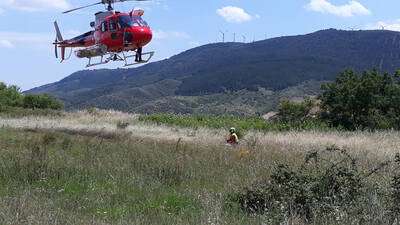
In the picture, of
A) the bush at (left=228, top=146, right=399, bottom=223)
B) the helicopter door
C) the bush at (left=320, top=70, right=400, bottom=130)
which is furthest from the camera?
the bush at (left=320, top=70, right=400, bottom=130)

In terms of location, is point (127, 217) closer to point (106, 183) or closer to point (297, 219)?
point (297, 219)

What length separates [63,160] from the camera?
412 inches

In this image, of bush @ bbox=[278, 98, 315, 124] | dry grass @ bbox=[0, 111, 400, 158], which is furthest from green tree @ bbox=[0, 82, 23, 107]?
bush @ bbox=[278, 98, 315, 124]

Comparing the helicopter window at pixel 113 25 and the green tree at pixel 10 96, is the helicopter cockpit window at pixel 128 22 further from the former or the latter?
the green tree at pixel 10 96

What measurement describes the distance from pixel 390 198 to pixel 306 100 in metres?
52.5

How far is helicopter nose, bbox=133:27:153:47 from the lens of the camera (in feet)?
98.0

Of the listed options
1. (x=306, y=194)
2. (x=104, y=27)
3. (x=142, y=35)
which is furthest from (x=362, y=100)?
(x=306, y=194)

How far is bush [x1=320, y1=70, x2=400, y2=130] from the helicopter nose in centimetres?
1810

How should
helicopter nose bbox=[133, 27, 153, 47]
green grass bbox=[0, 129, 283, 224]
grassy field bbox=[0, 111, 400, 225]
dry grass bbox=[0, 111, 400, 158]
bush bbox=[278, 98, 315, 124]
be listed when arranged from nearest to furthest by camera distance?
grassy field bbox=[0, 111, 400, 225]
green grass bbox=[0, 129, 283, 224]
dry grass bbox=[0, 111, 400, 158]
helicopter nose bbox=[133, 27, 153, 47]
bush bbox=[278, 98, 315, 124]

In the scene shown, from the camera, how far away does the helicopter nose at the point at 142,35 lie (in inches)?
1176

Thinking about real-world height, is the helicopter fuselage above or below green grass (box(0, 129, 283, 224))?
above

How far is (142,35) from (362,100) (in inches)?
789

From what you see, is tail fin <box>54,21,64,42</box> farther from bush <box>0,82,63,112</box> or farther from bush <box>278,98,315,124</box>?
bush <box>0,82,63,112</box>

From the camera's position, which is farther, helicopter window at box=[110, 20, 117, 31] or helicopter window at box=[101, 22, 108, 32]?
helicopter window at box=[101, 22, 108, 32]
